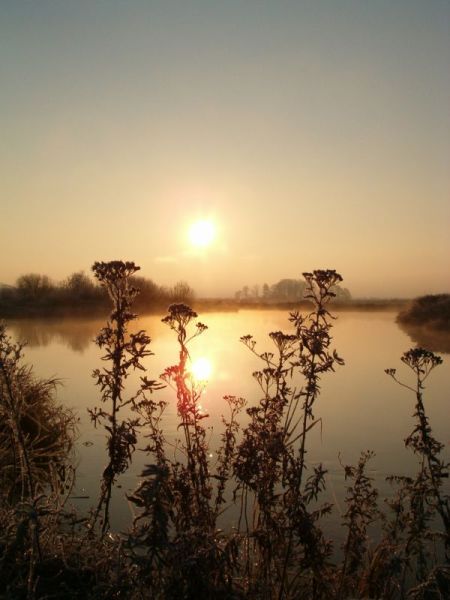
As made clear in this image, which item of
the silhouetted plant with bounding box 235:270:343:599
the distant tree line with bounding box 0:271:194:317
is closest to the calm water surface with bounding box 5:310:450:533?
the silhouetted plant with bounding box 235:270:343:599

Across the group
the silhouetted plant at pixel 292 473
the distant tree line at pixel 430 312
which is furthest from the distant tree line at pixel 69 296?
the silhouetted plant at pixel 292 473

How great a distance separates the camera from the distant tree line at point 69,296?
60594 mm

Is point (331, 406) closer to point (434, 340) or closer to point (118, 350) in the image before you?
point (118, 350)

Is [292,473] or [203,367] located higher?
[292,473]

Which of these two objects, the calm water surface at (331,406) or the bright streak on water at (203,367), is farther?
the bright streak on water at (203,367)

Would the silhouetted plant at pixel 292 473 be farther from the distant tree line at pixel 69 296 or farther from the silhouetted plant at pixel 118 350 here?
the distant tree line at pixel 69 296

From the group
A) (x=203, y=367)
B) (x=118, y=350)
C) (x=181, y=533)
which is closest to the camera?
(x=181, y=533)

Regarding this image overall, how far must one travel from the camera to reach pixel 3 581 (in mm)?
3109

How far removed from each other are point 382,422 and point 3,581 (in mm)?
9146

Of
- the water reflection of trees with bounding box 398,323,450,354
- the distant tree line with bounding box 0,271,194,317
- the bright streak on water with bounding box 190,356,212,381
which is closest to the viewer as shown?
the bright streak on water with bounding box 190,356,212,381

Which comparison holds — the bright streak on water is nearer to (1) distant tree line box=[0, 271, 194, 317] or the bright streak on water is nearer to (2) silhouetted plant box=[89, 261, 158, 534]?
(2) silhouetted plant box=[89, 261, 158, 534]

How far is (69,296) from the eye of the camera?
208 feet

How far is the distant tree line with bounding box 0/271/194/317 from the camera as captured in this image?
60594 mm

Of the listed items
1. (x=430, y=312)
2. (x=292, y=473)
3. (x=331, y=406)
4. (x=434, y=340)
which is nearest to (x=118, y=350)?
(x=292, y=473)
